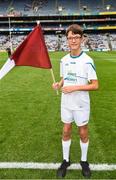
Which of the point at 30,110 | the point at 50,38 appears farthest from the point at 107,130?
the point at 50,38

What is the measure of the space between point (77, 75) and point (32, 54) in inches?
39.2

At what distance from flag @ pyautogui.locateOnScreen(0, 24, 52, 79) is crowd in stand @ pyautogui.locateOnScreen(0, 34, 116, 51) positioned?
2810 inches

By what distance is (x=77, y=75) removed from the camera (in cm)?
607

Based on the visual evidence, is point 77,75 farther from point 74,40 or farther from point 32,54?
point 32,54

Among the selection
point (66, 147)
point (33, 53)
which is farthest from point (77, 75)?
point (66, 147)

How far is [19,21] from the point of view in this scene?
90.8m

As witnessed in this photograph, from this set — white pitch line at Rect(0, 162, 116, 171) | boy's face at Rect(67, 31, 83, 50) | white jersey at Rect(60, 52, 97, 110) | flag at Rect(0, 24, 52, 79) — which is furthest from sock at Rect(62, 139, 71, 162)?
boy's face at Rect(67, 31, 83, 50)

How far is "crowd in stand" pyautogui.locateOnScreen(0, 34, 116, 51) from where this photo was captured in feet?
266

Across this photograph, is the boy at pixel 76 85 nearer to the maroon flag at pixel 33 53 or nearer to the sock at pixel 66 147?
the sock at pixel 66 147

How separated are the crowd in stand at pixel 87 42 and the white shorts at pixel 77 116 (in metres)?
71.8

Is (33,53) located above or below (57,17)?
above

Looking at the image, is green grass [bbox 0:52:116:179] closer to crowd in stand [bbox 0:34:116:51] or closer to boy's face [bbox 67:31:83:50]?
boy's face [bbox 67:31:83:50]

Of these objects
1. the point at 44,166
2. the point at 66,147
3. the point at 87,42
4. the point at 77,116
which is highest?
the point at 77,116

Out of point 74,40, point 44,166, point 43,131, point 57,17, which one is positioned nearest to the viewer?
point 74,40
